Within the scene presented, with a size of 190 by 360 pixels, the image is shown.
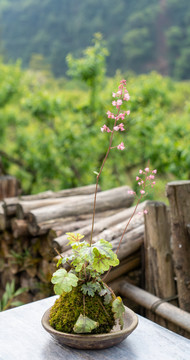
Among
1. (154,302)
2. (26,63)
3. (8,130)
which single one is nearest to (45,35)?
(26,63)

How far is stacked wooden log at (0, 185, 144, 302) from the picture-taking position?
283 cm

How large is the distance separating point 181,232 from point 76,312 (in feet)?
3.60

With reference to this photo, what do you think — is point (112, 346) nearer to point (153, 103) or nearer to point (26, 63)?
point (153, 103)

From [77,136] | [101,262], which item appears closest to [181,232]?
[101,262]

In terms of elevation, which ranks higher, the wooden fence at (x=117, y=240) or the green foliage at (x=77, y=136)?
the green foliage at (x=77, y=136)

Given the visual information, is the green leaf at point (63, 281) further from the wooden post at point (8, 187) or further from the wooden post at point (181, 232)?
the wooden post at point (8, 187)

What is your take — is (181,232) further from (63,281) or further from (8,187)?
(8,187)

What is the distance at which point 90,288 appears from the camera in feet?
5.22

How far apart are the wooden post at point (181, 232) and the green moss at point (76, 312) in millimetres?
995

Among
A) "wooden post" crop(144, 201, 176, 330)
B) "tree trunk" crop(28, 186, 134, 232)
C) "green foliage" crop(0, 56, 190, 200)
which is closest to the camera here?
"wooden post" crop(144, 201, 176, 330)

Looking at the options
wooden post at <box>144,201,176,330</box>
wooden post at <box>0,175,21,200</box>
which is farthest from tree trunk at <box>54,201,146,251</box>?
wooden post at <box>0,175,21,200</box>

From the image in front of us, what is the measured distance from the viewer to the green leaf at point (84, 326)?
4.85 ft

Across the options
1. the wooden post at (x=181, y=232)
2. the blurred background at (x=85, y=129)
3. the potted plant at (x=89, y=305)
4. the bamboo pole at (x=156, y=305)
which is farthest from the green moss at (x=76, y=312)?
the blurred background at (x=85, y=129)

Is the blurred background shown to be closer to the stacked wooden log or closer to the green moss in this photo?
the stacked wooden log
